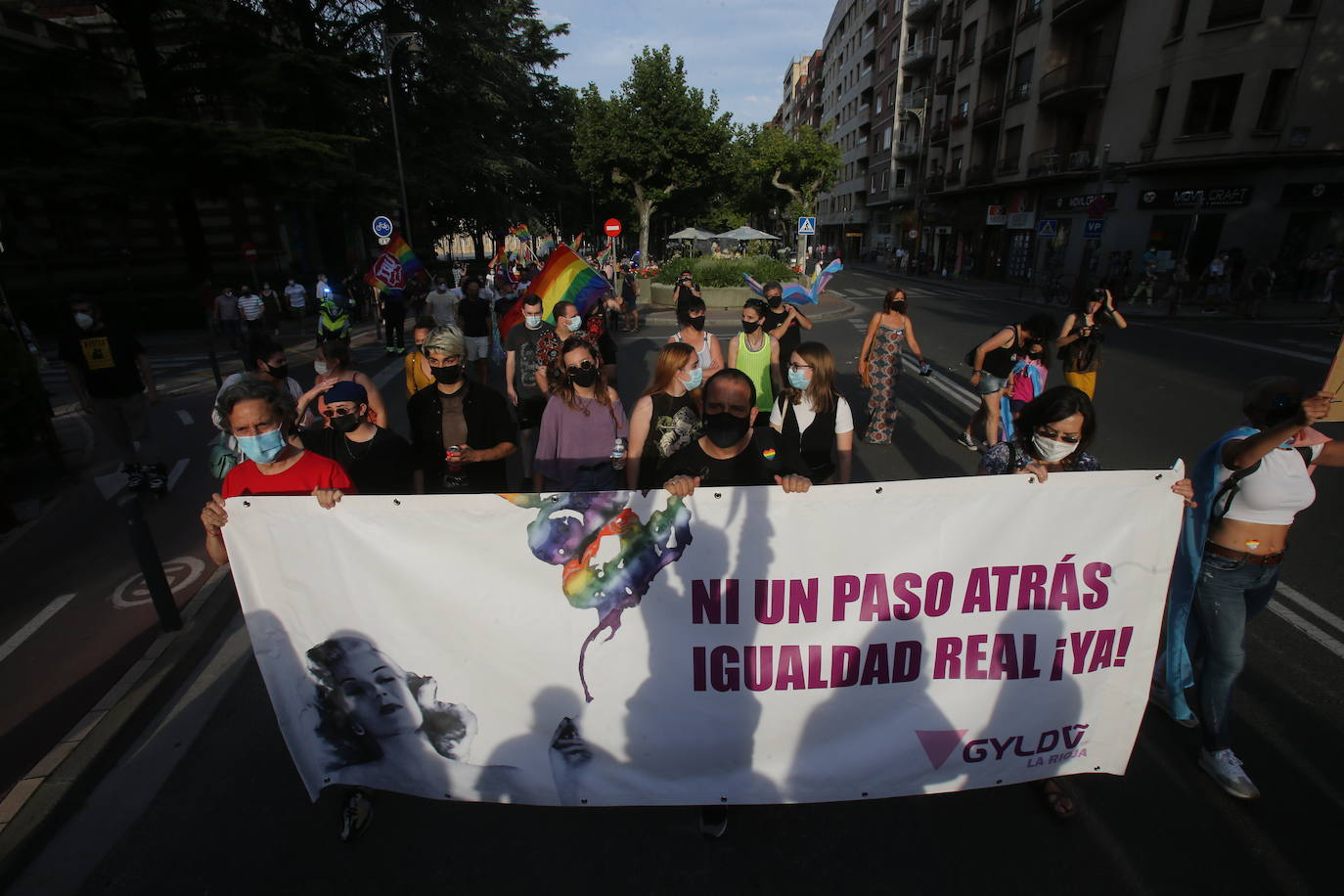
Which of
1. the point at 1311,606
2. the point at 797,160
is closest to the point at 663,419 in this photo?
the point at 1311,606

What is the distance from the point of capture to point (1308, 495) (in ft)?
8.36

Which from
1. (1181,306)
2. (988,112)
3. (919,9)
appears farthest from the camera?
(919,9)

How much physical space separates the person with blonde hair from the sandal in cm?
221

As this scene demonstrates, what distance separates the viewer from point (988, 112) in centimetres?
3438

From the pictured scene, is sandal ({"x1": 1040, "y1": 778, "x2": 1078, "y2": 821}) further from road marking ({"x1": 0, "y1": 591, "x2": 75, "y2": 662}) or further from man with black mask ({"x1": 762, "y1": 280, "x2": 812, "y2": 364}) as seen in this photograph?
road marking ({"x1": 0, "y1": 591, "x2": 75, "y2": 662})

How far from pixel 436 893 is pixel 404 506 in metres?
1.49

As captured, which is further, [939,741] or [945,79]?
[945,79]

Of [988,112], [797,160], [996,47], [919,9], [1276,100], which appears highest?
[919,9]

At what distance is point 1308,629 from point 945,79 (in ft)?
148

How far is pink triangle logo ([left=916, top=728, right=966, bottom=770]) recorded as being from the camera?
8.29ft

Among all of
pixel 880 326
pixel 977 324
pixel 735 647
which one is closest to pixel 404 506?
pixel 735 647

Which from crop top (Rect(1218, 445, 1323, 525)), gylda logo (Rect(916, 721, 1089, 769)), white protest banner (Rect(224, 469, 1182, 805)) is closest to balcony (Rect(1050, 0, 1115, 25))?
crop top (Rect(1218, 445, 1323, 525))

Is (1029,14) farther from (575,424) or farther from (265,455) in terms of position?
(265,455)

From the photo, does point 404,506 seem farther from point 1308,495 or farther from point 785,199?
point 785,199
